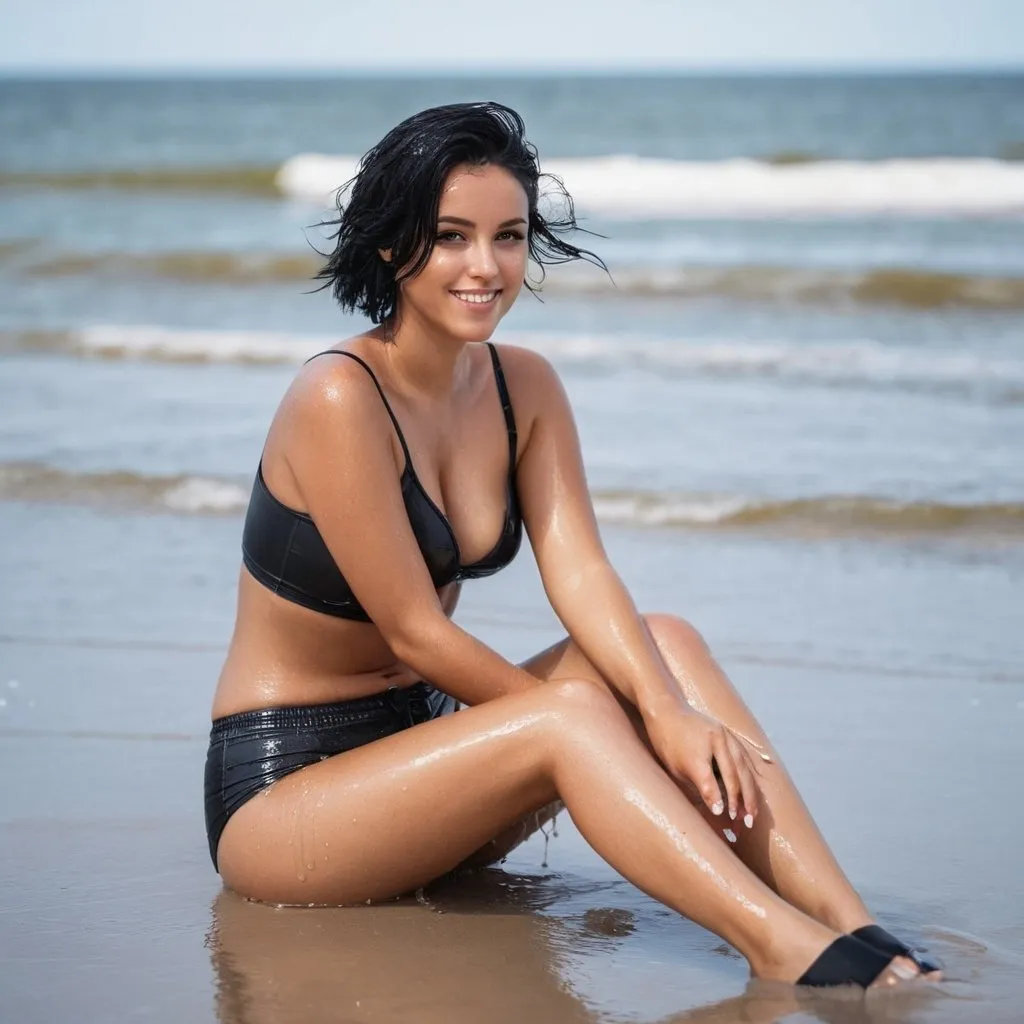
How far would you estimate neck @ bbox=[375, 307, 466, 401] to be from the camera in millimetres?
3207

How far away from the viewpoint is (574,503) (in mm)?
3387

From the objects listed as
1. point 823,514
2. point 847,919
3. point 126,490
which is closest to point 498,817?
A: point 847,919

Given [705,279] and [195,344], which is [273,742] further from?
[705,279]

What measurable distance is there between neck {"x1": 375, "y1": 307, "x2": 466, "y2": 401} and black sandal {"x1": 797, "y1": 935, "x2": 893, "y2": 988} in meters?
1.31

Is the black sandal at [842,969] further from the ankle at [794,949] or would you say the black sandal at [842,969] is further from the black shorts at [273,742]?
the black shorts at [273,742]

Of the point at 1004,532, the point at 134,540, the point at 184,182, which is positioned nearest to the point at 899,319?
the point at 1004,532

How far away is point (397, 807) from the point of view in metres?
2.92

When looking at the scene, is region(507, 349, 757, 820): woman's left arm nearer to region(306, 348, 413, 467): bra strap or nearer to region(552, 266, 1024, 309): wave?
region(306, 348, 413, 467): bra strap

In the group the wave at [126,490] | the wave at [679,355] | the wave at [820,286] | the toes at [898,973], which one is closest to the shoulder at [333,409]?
the toes at [898,973]

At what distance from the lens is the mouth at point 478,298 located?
3.10 m

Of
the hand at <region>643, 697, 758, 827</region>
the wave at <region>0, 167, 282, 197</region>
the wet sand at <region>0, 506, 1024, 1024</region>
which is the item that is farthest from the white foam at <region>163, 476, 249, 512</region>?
the wave at <region>0, 167, 282, 197</region>

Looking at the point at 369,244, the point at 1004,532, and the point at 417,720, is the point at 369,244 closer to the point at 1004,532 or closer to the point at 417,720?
Result: the point at 417,720

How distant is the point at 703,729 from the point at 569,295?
33.7ft

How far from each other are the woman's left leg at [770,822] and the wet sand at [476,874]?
0.63ft
